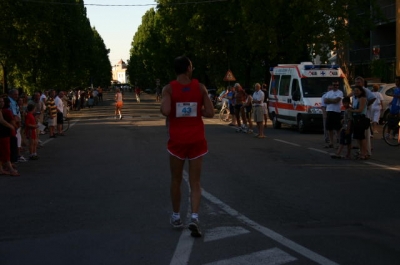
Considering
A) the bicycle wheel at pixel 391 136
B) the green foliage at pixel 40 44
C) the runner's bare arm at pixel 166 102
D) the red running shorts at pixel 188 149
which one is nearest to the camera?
the runner's bare arm at pixel 166 102

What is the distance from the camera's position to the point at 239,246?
6.67 metres

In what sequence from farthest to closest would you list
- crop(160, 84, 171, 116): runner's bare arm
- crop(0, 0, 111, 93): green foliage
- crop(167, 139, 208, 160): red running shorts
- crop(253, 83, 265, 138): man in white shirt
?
crop(0, 0, 111, 93): green foliage → crop(253, 83, 265, 138): man in white shirt → crop(167, 139, 208, 160): red running shorts → crop(160, 84, 171, 116): runner's bare arm

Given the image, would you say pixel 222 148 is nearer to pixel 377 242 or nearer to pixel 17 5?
pixel 377 242

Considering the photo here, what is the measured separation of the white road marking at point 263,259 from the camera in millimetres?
6053

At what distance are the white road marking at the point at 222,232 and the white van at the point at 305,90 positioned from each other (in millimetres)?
16023

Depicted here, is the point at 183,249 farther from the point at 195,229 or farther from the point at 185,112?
the point at 185,112

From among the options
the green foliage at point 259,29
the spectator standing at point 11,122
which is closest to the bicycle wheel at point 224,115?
the green foliage at point 259,29

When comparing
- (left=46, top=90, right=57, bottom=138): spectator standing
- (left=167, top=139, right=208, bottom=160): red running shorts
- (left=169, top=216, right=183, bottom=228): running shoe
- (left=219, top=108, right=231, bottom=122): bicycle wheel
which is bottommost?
(left=219, top=108, right=231, bottom=122): bicycle wheel

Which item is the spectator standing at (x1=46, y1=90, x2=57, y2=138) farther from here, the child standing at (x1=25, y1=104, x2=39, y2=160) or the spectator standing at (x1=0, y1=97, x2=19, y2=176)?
the spectator standing at (x1=0, y1=97, x2=19, y2=176)

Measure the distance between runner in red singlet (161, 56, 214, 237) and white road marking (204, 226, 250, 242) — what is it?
175 mm

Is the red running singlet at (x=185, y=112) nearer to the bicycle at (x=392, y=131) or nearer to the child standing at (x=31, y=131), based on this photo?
the child standing at (x=31, y=131)

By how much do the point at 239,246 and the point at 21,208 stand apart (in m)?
4.00

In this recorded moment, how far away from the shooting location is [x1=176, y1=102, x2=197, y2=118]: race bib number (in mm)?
7047

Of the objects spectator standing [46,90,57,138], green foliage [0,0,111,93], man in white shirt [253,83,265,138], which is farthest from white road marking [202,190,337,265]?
green foliage [0,0,111,93]
